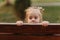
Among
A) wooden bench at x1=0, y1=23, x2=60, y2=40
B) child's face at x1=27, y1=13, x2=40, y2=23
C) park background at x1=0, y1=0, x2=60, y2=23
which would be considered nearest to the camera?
wooden bench at x1=0, y1=23, x2=60, y2=40

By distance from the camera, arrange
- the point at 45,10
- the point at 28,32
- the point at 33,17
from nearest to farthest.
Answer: the point at 28,32 → the point at 33,17 → the point at 45,10

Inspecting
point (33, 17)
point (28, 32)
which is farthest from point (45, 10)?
point (28, 32)

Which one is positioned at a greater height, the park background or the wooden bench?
the park background

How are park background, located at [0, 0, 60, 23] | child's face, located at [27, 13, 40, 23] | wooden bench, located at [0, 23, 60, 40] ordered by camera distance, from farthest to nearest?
1. park background, located at [0, 0, 60, 23]
2. child's face, located at [27, 13, 40, 23]
3. wooden bench, located at [0, 23, 60, 40]

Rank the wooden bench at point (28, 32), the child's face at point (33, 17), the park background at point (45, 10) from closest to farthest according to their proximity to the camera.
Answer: the wooden bench at point (28, 32) → the child's face at point (33, 17) → the park background at point (45, 10)

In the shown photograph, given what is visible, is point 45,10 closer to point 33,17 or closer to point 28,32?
point 33,17

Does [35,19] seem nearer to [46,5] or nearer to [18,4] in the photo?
[46,5]

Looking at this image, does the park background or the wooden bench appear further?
the park background

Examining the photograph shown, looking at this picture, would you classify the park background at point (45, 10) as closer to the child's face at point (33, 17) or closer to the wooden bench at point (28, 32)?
the child's face at point (33, 17)

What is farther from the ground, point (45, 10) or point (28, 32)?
point (45, 10)

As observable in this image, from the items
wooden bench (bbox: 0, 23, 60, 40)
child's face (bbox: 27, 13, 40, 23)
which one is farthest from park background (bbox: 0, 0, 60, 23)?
wooden bench (bbox: 0, 23, 60, 40)

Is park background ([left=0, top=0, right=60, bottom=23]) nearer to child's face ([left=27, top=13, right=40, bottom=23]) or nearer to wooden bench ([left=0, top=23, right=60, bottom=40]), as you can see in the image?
child's face ([left=27, top=13, right=40, bottom=23])

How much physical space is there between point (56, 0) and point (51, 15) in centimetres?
13

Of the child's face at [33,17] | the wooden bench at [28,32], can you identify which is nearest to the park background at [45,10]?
the child's face at [33,17]
